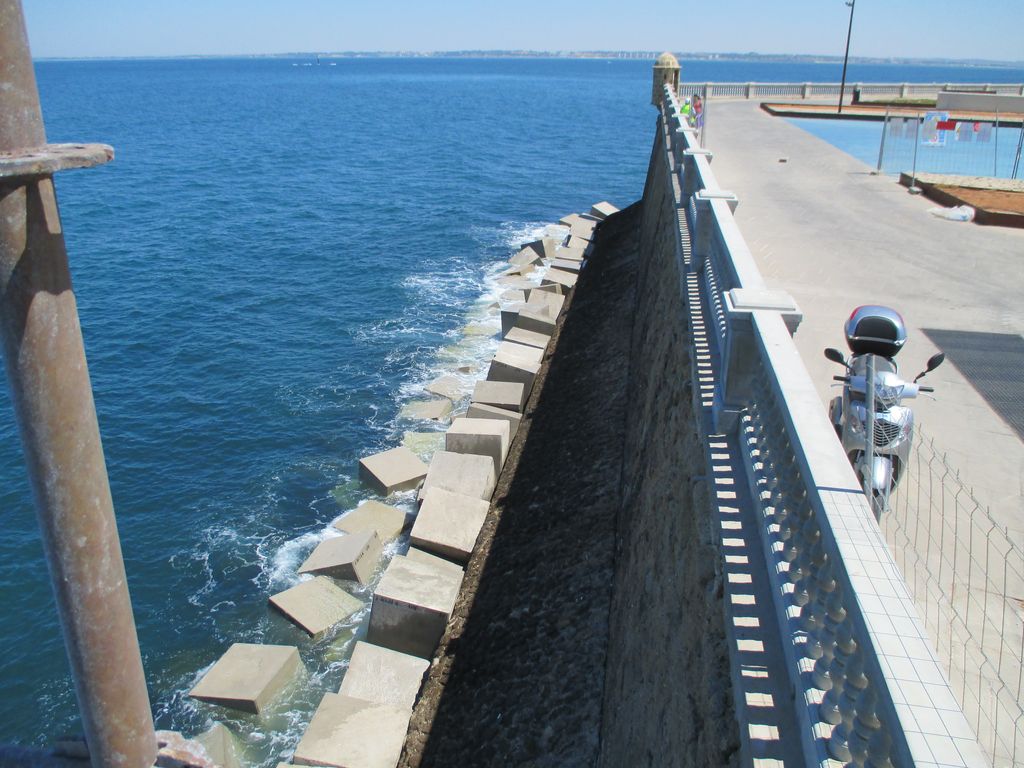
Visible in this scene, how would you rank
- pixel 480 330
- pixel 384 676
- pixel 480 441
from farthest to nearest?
pixel 480 330
pixel 480 441
pixel 384 676

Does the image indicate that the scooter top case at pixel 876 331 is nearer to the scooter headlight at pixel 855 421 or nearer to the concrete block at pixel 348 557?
the scooter headlight at pixel 855 421

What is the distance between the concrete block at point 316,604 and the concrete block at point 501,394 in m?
4.84

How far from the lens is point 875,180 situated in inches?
717

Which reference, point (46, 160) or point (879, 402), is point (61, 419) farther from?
point (879, 402)

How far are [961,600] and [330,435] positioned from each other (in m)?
13.4

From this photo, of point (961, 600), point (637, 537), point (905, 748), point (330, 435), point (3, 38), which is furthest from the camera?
point (330, 435)

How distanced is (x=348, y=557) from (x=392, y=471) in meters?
2.53

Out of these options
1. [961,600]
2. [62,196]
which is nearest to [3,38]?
[961,600]

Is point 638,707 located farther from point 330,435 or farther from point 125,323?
point 125,323

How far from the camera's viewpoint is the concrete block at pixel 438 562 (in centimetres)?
992

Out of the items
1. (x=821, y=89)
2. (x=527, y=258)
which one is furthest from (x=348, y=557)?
(x=821, y=89)

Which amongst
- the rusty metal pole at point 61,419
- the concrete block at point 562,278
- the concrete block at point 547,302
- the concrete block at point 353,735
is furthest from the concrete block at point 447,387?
the rusty metal pole at point 61,419

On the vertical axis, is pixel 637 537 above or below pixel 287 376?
above

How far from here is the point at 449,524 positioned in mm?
10773
